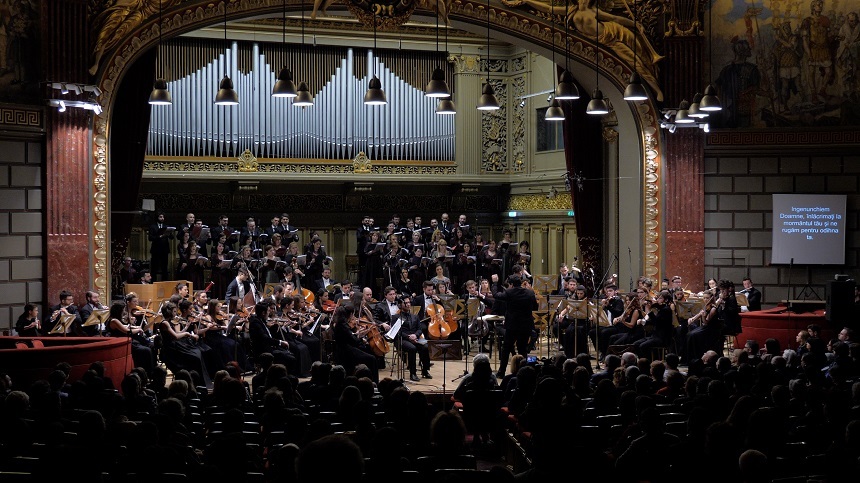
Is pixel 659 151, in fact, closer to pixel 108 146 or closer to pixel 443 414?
pixel 108 146

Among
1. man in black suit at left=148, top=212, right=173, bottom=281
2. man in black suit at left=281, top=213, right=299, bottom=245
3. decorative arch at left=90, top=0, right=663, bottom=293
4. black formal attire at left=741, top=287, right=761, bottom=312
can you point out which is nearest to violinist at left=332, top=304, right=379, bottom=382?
decorative arch at left=90, top=0, right=663, bottom=293

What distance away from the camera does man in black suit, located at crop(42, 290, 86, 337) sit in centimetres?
1306

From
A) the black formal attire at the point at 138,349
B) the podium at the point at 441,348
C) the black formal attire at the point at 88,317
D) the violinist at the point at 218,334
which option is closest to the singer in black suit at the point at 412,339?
the podium at the point at 441,348

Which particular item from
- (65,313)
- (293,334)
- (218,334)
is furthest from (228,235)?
(65,313)

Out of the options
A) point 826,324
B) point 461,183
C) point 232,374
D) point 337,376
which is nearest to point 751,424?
point 337,376

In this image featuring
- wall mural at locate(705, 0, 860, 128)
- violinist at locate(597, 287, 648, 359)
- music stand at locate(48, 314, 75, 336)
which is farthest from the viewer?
→ wall mural at locate(705, 0, 860, 128)

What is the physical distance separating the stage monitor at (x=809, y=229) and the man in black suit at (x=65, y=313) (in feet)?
38.8

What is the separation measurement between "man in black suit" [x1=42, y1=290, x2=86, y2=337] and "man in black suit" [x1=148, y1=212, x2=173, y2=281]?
4.82 meters

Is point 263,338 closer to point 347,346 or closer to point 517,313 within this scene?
point 347,346

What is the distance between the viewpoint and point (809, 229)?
16844mm

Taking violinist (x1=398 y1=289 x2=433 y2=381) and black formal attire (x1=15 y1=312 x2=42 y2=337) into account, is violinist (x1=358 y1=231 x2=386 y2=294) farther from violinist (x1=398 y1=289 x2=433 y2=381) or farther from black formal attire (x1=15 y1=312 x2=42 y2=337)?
black formal attire (x1=15 y1=312 x2=42 y2=337)

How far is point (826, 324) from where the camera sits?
45.3ft

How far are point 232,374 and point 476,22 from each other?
922 centimetres

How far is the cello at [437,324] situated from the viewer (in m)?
14.3
